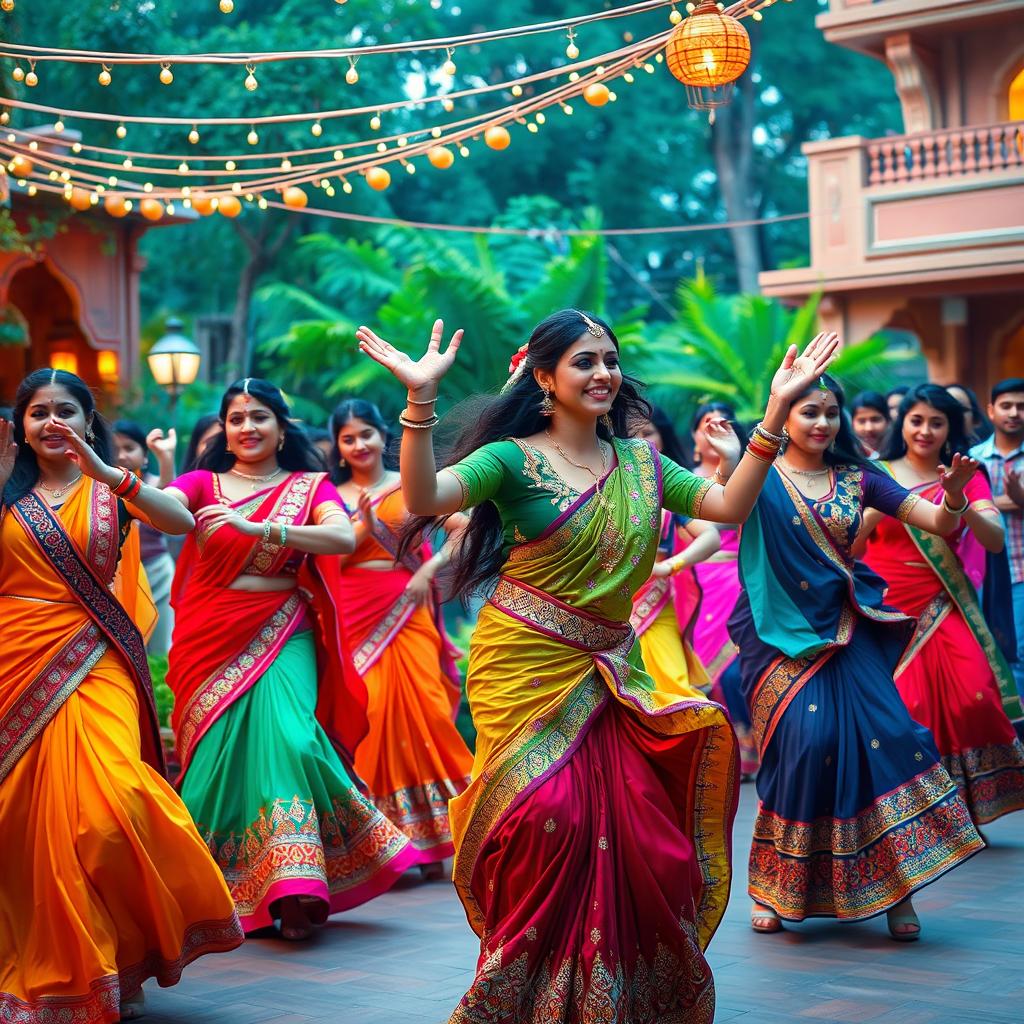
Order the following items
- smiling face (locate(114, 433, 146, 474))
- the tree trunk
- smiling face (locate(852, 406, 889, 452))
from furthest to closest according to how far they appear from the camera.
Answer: the tree trunk, smiling face (locate(852, 406, 889, 452)), smiling face (locate(114, 433, 146, 474))

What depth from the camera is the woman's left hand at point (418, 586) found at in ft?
24.0

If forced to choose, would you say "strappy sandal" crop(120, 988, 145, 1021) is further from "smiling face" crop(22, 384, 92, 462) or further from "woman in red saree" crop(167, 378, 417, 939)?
"smiling face" crop(22, 384, 92, 462)

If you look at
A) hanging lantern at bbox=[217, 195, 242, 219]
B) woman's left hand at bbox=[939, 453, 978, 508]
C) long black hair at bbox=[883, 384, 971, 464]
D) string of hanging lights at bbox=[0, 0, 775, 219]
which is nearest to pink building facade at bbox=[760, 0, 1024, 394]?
long black hair at bbox=[883, 384, 971, 464]

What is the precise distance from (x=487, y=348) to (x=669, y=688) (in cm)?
1230

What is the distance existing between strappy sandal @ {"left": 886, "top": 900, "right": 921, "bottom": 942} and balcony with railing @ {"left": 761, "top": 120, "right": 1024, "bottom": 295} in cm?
1093

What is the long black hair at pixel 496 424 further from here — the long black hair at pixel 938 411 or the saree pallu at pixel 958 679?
the saree pallu at pixel 958 679

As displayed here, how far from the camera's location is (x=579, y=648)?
436cm

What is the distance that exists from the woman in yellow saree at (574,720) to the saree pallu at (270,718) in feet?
5.37

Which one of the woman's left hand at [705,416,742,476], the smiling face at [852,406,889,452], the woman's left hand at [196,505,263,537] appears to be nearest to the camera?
the woman's left hand at [705,416,742,476]

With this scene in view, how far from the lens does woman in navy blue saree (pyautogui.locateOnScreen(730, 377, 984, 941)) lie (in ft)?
18.7

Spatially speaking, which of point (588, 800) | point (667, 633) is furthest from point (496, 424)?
point (667, 633)

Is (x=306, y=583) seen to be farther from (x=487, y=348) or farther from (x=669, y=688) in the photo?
(x=487, y=348)

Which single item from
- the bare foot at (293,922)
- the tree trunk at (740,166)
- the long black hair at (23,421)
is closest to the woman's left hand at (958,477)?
the bare foot at (293,922)

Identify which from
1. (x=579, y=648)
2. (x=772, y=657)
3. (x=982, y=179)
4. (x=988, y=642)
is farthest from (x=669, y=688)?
(x=982, y=179)
